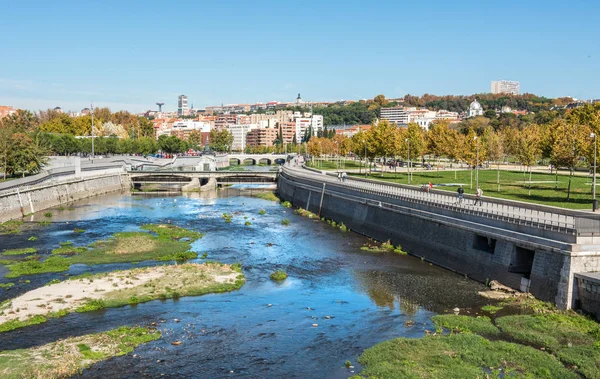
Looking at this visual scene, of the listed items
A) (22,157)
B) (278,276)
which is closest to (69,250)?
(278,276)

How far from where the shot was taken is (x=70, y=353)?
2414 cm

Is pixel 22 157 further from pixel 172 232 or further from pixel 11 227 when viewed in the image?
pixel 172 232

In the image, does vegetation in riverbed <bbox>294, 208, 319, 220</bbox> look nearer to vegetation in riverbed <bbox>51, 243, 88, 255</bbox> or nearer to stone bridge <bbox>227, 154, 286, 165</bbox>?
vegetation in riverbed <bbox>51, 243, 88, 255</bbox>

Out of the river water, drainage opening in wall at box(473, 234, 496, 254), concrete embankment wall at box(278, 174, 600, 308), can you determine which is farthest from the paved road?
the river water

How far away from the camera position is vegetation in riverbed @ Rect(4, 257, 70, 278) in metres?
38.8

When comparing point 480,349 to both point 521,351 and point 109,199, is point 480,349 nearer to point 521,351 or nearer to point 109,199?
point 521,351

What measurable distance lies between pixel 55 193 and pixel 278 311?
5848cm

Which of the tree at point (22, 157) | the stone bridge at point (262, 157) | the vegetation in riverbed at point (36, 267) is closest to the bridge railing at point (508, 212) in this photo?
the vegetation in riverbed at point (36, 267)

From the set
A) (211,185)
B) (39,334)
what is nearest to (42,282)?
(39,334)

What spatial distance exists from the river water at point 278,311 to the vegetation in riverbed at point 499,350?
1395 millimetres

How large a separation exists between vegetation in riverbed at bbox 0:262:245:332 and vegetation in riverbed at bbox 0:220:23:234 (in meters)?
22.6

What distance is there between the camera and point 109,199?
90.2 meters

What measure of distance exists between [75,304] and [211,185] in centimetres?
7685

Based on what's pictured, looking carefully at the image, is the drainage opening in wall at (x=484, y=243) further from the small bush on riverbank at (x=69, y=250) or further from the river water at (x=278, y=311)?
the small bush on riverbank at (x=69, y=250)
